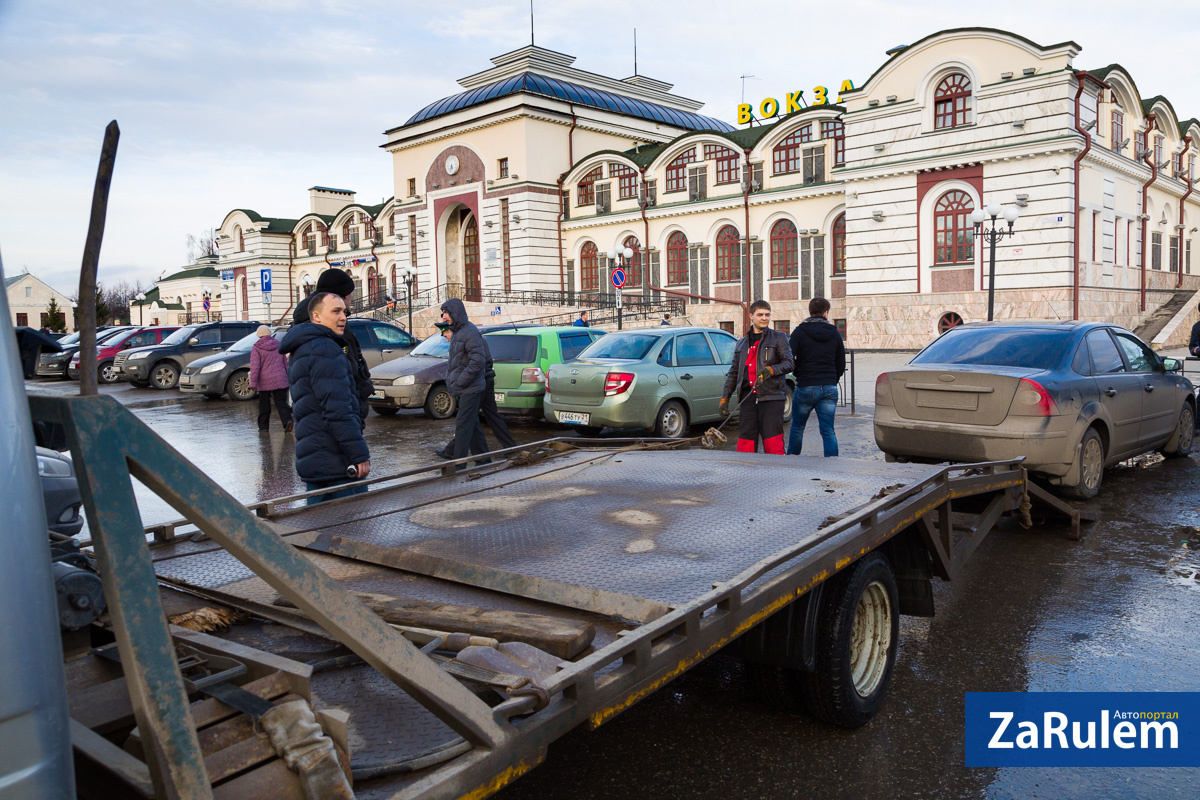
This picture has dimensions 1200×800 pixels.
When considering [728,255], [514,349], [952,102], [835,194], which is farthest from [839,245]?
[514,349]

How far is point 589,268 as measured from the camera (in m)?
43.0

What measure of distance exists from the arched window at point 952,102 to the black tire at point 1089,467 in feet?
80.5

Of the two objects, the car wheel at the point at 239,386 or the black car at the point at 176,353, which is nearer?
the car wheel at the point at 239,386

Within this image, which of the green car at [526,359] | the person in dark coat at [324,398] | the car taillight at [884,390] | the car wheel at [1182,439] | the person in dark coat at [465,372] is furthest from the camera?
the green car at [526,359]

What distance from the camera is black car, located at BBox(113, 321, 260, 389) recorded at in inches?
953

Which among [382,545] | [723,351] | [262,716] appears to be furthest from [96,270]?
[723,351]

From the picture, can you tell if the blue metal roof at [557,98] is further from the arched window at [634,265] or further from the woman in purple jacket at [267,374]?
the woman in purple jacket at [267,374]

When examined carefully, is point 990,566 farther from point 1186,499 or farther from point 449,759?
point 449,759

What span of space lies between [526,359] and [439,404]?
8.78 ft

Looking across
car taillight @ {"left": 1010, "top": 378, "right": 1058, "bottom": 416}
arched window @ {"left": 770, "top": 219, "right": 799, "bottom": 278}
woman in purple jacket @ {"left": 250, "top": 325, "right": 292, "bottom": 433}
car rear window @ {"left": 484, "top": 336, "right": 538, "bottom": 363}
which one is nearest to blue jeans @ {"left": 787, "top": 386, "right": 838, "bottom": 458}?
car taillight @ {"left": 1010, "top": 378, "right": 1058, "bottom": 416}

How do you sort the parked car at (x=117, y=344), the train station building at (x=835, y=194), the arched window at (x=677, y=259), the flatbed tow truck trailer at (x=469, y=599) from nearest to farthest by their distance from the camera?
the flatbed tow truck trailer at (x=469, y=599)
the parked car at (x=117, y=344)
the train station building at (x=835, y=194)
the arched window at (x=677, y=259)

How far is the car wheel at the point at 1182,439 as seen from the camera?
10180 mm

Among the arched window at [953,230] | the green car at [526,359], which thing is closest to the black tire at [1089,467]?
the green car at [526,359]

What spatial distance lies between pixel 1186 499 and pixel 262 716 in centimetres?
882
